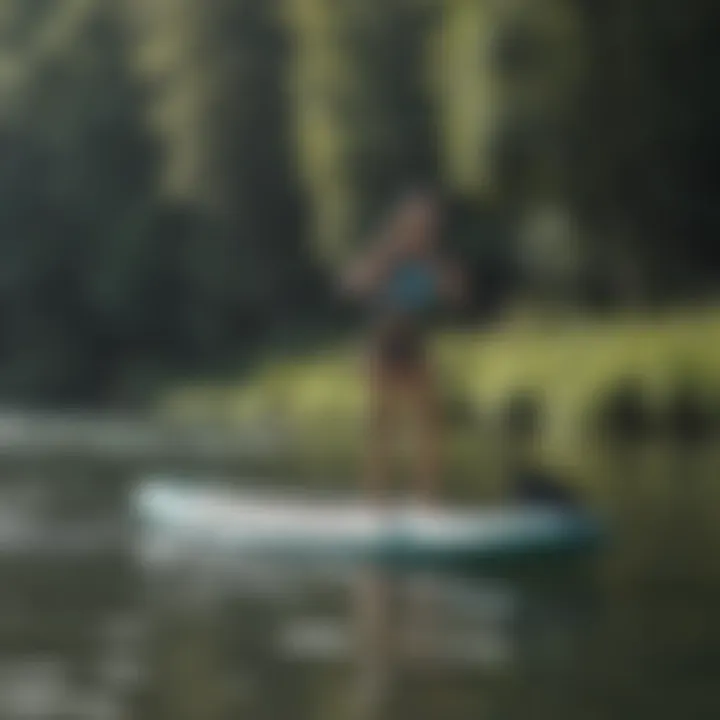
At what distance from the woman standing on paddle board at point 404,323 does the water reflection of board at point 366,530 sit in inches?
4.0

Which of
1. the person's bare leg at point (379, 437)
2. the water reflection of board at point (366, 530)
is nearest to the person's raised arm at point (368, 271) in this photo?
the person's bare leg at point (379, 437)

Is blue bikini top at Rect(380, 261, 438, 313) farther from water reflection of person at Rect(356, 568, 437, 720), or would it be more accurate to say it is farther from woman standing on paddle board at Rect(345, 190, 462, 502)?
water reflection of person at Rect(356, 568, 437, 720)

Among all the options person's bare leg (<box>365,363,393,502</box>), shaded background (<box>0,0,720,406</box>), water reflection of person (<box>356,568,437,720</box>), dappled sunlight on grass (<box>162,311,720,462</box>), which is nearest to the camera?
water reflection of person (<box>356,568,437,720</box>)

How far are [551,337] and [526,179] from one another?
35 cm

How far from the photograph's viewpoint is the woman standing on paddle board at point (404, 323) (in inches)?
103

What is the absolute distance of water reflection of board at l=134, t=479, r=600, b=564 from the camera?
2.55 meters

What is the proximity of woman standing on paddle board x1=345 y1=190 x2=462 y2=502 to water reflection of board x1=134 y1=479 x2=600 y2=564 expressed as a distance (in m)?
0.10

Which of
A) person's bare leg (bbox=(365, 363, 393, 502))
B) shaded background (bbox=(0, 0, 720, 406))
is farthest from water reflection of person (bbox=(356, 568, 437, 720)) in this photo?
shaded background (bbox=(0, 0, 720, 406))

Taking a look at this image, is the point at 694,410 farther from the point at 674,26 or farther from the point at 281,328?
the point at 281,328

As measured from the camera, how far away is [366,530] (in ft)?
8.54

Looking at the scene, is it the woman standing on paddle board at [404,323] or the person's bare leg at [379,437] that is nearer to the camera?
the woman standing on paddle board at [404,323]

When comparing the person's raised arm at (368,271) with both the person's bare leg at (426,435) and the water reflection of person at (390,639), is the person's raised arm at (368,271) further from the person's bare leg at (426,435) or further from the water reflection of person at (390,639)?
the water reflection of person at (390,639)

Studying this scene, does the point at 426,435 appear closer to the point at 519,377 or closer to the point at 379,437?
the point at 379,437

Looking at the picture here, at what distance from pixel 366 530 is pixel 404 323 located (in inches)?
11.3
